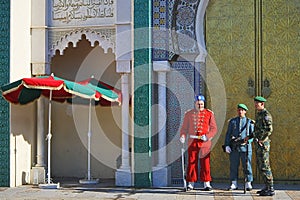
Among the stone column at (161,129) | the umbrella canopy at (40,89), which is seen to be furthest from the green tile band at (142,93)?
the umbrella canopy at (40,89)

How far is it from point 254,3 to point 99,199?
372 cm

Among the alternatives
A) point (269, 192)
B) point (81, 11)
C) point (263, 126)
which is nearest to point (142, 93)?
point (81, 11)

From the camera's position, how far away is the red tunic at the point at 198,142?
24.3 feet

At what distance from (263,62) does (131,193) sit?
2772mm

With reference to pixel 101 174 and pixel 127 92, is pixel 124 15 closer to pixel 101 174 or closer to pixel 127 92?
pixel 127 92

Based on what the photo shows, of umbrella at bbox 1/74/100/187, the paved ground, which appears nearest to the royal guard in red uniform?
the paved ground

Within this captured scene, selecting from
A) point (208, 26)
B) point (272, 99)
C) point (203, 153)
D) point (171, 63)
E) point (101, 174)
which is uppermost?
point (208, 26)

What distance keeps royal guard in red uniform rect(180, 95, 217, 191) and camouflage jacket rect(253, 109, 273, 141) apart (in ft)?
2.15

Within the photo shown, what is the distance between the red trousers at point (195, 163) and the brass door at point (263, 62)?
0.78m

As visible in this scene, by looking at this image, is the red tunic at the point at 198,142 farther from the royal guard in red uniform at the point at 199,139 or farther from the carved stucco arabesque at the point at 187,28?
the carved stucco arabesque at the point at 187,28

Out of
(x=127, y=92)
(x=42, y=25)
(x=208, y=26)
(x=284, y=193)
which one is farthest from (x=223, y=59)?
(x=42, y=25)

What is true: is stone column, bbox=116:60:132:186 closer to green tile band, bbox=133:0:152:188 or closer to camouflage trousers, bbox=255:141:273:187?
green tile band, bbox=133:0:152:188

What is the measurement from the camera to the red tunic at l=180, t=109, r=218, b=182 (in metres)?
7.39

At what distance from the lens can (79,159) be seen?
9.41 metres
